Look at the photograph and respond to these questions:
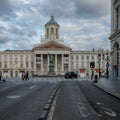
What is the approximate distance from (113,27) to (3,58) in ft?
428

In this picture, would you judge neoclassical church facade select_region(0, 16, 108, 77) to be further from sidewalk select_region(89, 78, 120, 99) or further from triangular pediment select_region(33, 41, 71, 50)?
sidewalk select_region(89, 78, 120, 99)

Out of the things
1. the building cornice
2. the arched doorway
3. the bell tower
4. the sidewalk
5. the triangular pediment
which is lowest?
the sidewalk

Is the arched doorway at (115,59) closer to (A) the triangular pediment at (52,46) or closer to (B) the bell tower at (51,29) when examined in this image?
(A) the triangular pediment at (52,46)

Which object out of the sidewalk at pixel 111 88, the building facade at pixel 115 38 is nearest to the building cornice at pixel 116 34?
the building facade at pixel 115 38

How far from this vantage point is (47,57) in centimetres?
17888

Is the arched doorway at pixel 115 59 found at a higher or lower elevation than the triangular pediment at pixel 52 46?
lower

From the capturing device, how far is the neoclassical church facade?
17762 centimetres

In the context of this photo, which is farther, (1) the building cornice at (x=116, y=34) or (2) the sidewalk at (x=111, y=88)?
(1) the building cornice at (x=116, y=34)

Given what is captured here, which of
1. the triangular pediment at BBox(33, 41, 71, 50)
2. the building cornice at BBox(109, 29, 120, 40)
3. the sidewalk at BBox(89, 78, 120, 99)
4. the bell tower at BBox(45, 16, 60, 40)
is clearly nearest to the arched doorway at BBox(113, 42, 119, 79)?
the building cornice at BBox(109, 29, 120, 40)

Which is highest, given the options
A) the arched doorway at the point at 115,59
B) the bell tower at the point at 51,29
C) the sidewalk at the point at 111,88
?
the bell tower at the point at 51,29

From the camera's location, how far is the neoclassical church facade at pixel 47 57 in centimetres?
17762

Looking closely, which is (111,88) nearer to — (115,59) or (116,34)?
(116,34)

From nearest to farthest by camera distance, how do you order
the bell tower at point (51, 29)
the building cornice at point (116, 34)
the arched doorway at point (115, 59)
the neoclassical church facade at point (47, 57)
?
the building cornice at point (116, 34) → the arched doorway at point (115, 59) → the neoclassical church facade at point (47, 57) → the bell tower at point (51, 29)

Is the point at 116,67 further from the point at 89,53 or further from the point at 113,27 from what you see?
the point at 89,53
